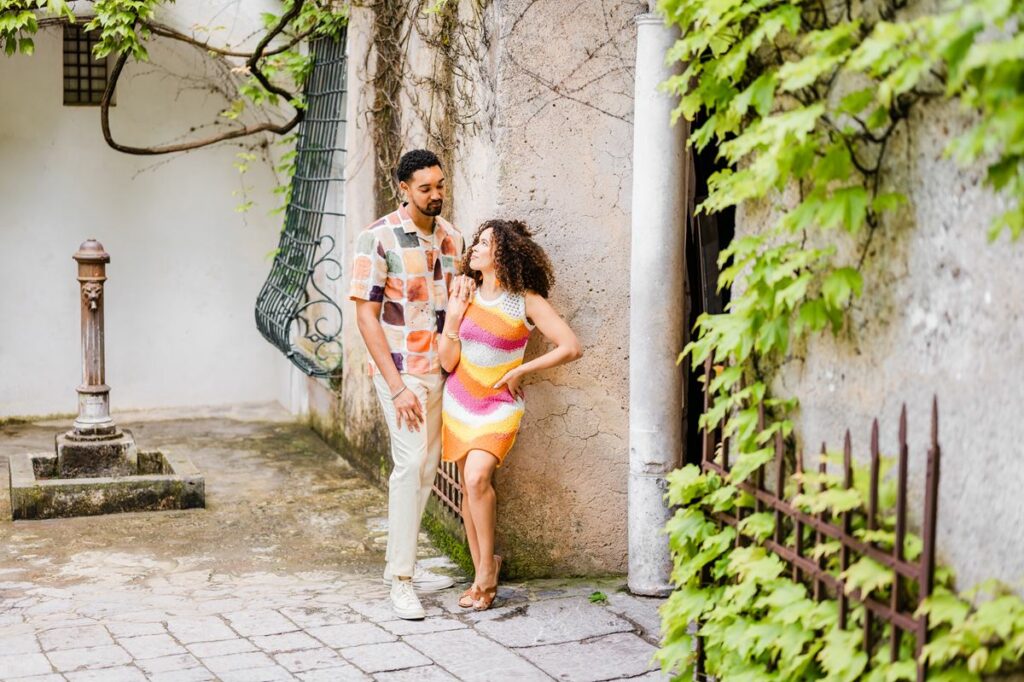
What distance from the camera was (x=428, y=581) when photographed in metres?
6.46

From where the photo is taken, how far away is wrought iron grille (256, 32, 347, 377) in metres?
9.52

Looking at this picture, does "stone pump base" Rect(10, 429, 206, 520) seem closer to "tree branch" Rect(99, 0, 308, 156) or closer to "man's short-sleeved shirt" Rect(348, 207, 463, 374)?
"man's short-sleeved shirt" Rect(348, 207, 463, 374)

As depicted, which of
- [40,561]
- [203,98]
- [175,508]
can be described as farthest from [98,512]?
[203,98]

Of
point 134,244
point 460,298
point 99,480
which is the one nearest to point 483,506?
point 460,298

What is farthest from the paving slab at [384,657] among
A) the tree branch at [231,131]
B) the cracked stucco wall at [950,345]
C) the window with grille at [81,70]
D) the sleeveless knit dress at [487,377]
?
the window with grille at [81,70]

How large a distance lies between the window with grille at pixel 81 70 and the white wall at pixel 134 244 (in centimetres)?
9

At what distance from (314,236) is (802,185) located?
6346mm

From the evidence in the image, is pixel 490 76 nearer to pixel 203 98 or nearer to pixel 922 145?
pixel 922 145

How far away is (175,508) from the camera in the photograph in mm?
7941

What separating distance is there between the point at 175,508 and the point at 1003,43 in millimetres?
6117

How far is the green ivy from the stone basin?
4.10 m

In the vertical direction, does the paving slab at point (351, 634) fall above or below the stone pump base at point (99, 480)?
below

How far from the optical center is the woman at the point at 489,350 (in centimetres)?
593

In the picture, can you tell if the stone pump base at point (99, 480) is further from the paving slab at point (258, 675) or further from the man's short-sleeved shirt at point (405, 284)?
the paving slab at point (258, 675)
